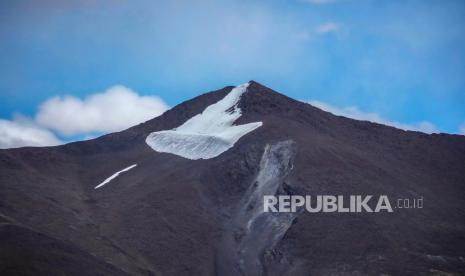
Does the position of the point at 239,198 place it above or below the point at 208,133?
below

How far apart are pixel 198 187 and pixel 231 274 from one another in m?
11.6

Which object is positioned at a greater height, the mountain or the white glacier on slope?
the white glacier on slope

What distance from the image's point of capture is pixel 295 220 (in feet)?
137

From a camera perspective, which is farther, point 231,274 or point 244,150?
point 244,150

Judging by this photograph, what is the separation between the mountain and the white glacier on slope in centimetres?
21

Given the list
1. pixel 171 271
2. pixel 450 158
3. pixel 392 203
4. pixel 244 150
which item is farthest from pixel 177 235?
pixel 450 158

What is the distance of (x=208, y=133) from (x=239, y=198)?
15.0 metres

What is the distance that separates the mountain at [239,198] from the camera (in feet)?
120

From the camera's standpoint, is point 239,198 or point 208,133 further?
point 208,133

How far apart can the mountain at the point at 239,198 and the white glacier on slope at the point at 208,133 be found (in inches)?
8.1

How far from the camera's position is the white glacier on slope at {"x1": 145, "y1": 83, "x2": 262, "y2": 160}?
5564 centimetres

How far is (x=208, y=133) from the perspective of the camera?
60781mm

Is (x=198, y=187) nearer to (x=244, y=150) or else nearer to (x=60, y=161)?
(x=244, y=150)

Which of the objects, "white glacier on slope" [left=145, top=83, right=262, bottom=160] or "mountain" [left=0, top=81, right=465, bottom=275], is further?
"white glacier on slope" [left=145, top=83, right=262, bottom=160]
